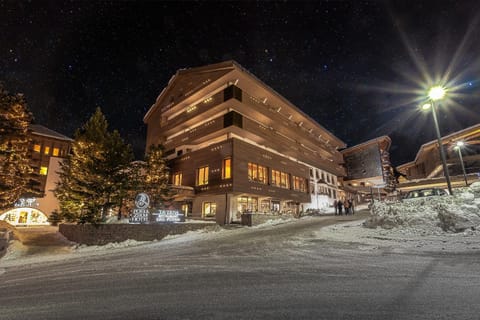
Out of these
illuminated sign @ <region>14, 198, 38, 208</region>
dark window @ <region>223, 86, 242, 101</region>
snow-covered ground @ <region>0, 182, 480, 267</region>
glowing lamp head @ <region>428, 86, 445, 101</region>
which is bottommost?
snow-covered ground @ <region>0, 182, 480, 267</region>

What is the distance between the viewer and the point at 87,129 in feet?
76.1

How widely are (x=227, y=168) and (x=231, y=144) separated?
2.85m

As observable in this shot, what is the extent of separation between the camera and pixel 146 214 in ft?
56.1

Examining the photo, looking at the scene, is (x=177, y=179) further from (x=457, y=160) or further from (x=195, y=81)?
(x=457, y=160)

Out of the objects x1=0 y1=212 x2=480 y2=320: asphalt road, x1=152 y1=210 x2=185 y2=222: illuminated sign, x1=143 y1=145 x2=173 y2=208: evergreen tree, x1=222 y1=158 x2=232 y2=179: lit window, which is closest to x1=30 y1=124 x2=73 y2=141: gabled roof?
x1=143 y1=145 x2=173 y2=208: evergreen tree

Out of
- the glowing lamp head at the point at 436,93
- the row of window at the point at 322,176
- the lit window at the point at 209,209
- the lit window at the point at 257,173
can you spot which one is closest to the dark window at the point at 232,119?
the lit window at the point at 257,173

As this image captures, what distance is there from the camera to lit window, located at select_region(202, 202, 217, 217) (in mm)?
28208

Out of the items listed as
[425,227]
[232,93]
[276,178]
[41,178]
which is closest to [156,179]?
[232,93]

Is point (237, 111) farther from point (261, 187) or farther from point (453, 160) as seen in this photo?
point (453, 160)

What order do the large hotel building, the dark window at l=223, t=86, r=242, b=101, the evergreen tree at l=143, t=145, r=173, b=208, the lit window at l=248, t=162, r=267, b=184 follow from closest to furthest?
the evergreen tree at l=143, t=145, r=173, b=208 → the large hotel building → the lit window at l=248, t=162, r=267, b=184 → the dark window at l=223, t=86, r=242, b=101

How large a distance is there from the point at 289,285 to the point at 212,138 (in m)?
26.8

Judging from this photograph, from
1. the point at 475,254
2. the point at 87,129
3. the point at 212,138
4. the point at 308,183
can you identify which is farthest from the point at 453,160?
the point at 87,129

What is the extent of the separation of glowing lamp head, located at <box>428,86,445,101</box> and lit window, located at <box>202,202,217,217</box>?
73.9ft

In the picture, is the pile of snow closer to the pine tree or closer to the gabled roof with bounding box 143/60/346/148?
the gabled roof with bounding box 143/60/346/148
